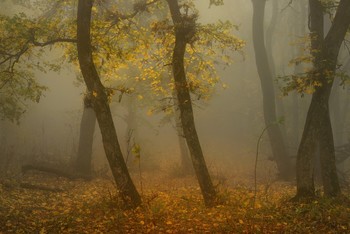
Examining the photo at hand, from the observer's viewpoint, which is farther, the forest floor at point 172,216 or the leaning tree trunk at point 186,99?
the leaning tree trunk at point 186,99

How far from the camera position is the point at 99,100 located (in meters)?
10.4

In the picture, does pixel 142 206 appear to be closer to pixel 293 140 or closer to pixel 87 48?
pixel 87 48

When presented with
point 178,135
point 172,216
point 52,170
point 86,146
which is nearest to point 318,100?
point 178,135

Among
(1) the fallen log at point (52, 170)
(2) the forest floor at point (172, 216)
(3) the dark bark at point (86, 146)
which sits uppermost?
Result: (3) the dark bark at point (86, 146)

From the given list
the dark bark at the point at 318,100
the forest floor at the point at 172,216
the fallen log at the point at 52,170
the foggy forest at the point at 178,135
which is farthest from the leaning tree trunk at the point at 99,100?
the fallen log at the point at 52,170

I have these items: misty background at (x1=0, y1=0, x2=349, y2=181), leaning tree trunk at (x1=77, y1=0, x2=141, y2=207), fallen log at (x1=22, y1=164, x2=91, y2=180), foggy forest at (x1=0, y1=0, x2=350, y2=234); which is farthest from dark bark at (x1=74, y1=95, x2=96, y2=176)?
leaning tree trunk at (x1=77, y1=0, x2=141, y2=207)

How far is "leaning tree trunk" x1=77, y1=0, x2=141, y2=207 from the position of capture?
1031 cm

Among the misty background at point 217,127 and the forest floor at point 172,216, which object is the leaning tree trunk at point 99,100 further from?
the misty background at point 217,127

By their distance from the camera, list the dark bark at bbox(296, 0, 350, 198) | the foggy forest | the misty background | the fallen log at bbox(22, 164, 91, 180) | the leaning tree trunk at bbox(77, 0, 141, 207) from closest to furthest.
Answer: the foggy forest
the leaning tree trunk at bbox(77, 0, 141, 207)
the dark bark at bbox(296, 0, 350, 198)
the fallen log at bbox(22, 164, 91, 180)
the misty background

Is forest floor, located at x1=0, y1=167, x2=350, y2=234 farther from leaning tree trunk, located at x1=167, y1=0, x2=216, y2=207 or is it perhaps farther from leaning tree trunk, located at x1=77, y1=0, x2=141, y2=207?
leaning tree trunk, located at x1=167, y1=0, x2=216, y2=207

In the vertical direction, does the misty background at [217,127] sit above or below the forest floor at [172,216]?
above

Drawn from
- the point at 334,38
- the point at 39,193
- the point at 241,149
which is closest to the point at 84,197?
the point at 39,193

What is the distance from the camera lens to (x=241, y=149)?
33219mm

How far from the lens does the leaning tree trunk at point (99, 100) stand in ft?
33.8
